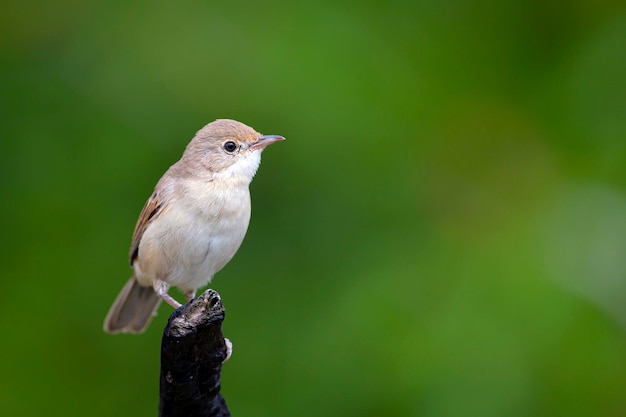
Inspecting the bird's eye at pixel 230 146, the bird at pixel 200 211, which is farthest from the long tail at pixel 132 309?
the bird's eye at pixel 230 146

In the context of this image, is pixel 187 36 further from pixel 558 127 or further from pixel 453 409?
pixel 453 409

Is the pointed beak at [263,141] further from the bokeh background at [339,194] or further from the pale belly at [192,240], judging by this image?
the bokeh background at [339,194]

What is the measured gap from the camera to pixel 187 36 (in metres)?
5.27

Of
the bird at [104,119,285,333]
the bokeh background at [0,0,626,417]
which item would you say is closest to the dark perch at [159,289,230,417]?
the bird at [104,119,285,333]

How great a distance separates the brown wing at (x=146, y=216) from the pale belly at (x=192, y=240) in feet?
0.22

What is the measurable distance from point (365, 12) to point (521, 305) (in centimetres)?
202

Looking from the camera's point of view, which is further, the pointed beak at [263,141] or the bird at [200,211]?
the pointed beak at [263,141]

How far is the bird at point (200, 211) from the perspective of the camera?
4117mm

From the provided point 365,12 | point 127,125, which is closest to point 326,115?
point 365,12

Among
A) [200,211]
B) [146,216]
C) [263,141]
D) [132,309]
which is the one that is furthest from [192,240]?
[132,309]

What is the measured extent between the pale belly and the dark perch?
3.24 feet

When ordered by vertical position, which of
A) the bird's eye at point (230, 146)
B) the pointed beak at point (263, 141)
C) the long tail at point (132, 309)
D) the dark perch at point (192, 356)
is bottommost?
the long tail at point (132, 309)

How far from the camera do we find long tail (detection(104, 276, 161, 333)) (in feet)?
16.1

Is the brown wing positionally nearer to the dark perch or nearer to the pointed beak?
the pointed beak
